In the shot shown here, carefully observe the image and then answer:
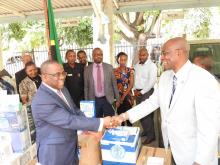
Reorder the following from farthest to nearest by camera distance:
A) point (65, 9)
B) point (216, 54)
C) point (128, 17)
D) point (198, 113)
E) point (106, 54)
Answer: point (128, 17) < point (65, 9) < point (106, 54) < point (216, 54) < point (198, 113)

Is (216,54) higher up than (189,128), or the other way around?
(216,54)

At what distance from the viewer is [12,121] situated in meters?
2.30

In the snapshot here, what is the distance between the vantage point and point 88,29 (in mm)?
16125

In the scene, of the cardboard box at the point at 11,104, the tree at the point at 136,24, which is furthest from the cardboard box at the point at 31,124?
the tree at the point at 136,24

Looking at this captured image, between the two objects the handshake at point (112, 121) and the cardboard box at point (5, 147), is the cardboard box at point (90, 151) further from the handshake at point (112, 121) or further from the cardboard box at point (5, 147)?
the cardboard box at point (5, 147)

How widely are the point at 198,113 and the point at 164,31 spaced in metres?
18.3

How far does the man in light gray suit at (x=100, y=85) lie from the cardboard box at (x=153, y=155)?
2.38 m

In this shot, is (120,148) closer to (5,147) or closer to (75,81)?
(5,147)

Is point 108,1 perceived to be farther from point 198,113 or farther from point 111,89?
point 198,113

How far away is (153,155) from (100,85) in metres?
2.60

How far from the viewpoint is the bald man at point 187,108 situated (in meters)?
2.12

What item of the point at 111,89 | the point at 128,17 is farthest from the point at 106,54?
the point at 128,17

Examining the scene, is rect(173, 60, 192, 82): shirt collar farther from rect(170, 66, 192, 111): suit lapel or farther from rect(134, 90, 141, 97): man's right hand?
rect(134, 90, 141, 97): man's right hand

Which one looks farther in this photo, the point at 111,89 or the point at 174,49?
the point at 111,89
